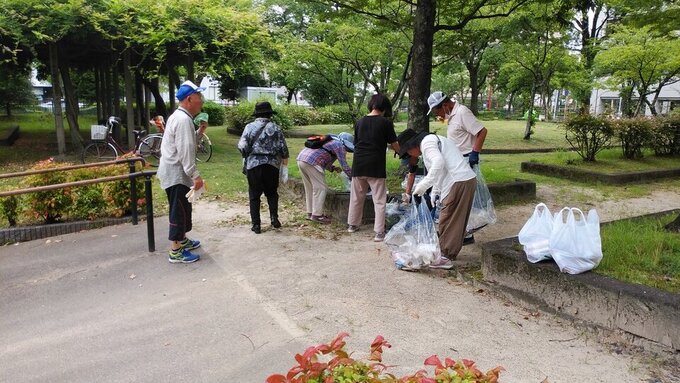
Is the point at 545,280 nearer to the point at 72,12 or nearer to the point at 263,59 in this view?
the point at 72,12

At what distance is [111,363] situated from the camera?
3.23 m

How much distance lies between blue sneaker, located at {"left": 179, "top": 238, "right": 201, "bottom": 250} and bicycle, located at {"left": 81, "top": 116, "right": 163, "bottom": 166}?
7.21m

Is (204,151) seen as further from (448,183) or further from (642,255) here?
(642,255)

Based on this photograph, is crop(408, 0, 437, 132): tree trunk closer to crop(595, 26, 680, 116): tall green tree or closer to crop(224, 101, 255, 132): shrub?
crop(595, 26, 680, 116): tall green tree

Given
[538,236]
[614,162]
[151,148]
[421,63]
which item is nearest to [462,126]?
[538,236]

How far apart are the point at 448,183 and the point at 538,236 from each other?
102cm

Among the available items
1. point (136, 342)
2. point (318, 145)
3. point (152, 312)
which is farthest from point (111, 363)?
point (318, 145)

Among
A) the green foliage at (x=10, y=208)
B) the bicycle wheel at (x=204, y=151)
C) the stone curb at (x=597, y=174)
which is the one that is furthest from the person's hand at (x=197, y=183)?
the stone curb at (x=597, y=174)

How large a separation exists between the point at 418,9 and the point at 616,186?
18.0 ft

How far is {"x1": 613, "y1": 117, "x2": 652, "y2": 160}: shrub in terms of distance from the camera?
12.0m

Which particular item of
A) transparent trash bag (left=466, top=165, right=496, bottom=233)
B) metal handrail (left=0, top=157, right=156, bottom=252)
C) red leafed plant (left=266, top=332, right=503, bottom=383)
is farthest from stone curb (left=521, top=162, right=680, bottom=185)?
red leafed plant (left=266, top=332, right=503, bottom=383)

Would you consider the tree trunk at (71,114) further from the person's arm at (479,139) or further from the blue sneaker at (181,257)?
the person's arm at (479,139)

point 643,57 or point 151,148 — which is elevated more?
point 643,57

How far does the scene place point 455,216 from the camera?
15.5 feet
